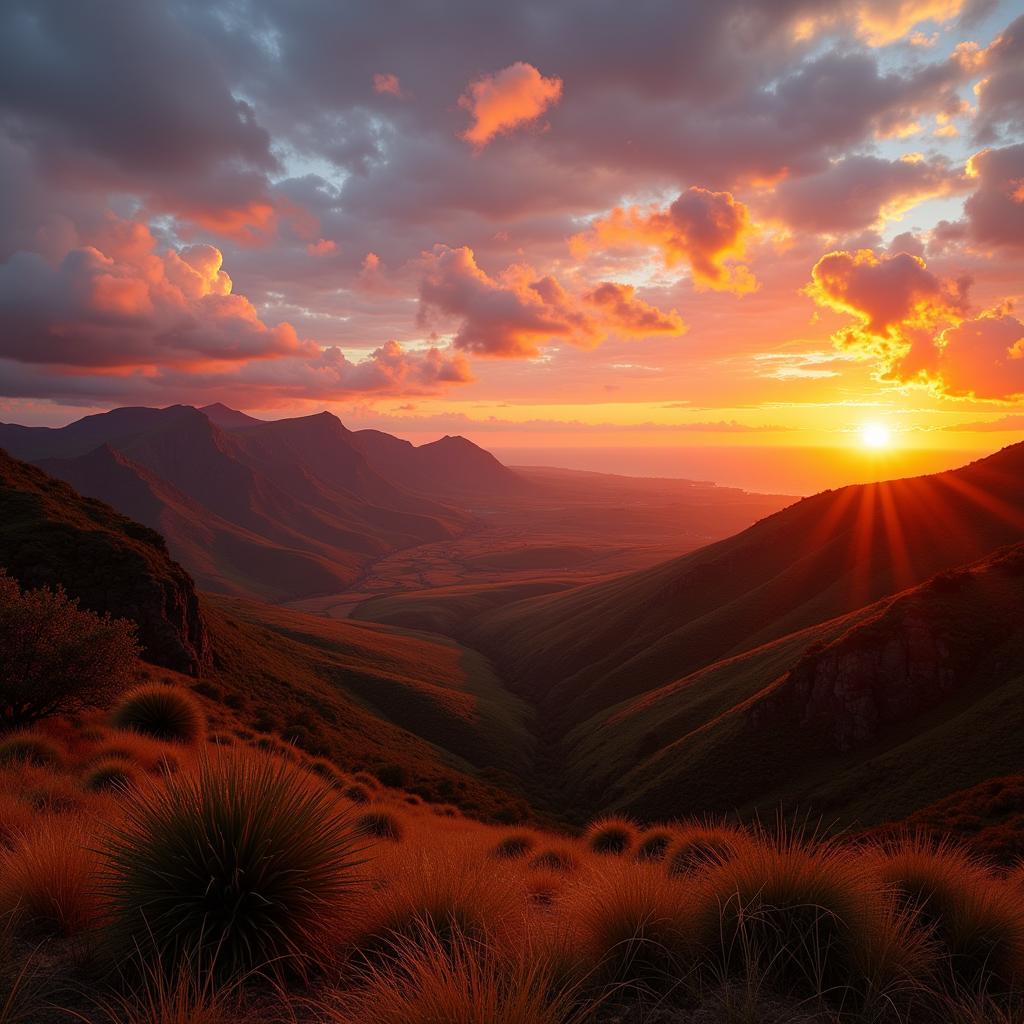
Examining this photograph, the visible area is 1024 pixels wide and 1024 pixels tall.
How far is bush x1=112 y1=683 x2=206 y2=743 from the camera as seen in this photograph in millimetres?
16000

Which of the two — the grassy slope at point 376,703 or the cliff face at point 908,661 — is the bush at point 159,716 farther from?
the cliff face at point 908,661

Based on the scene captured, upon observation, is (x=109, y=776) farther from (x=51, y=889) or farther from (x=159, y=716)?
(x=51, y=889)

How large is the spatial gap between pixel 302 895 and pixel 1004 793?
3152 cm

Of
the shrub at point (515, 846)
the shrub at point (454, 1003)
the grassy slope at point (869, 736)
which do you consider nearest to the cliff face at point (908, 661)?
the grassy slope at point (869, 736)

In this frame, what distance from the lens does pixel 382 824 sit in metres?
14.4

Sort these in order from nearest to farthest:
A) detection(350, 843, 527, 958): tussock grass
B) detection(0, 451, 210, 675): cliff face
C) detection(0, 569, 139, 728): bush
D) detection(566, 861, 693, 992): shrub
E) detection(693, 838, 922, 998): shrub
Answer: detection(693, 838, 922, 998): shrub, detection(566, 861, 693, 992): shrub, detection(350, 843, 527, 958): tussock grass, detection(0, 569, 139, 728): bush, detection(0, 451, 210, 675): cliff face

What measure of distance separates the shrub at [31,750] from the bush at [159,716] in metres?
2.89

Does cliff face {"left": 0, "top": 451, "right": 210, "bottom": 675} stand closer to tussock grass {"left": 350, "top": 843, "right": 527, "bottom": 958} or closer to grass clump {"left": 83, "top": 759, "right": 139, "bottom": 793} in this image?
grass clump {"left": 83, "top": 759, "right": 139, "bottom": 793}

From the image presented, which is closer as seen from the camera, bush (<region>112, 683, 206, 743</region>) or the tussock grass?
the tussock grass

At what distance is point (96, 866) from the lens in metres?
6.37

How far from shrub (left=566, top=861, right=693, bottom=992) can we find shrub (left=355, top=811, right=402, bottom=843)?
9.37 metres

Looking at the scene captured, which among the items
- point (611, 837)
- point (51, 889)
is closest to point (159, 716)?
point (51, 889)

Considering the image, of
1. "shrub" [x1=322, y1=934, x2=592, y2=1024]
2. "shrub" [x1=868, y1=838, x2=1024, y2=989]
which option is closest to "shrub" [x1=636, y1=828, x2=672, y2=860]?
"shrub" [x1=868, y1=838, x2=1024, y2=989]

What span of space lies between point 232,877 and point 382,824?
33.1ft
